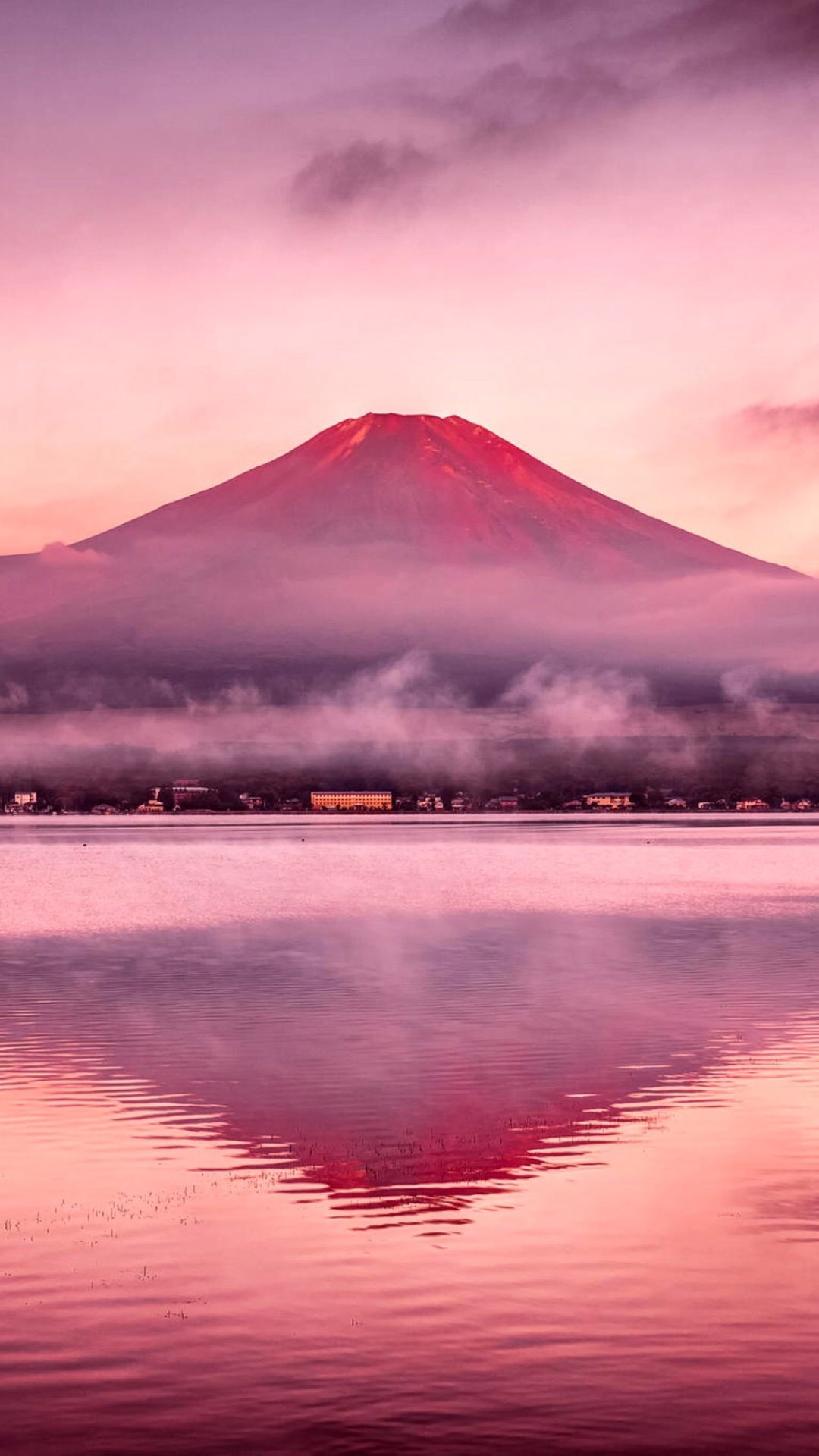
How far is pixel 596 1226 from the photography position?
21.3 m

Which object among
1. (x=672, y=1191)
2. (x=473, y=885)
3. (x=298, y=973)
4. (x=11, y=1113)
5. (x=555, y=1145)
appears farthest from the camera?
(x=473, y=885)

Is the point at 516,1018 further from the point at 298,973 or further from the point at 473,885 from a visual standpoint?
the point at 473,885

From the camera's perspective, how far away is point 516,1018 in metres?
43.6

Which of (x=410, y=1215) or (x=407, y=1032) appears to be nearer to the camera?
(x=410, y=1215)

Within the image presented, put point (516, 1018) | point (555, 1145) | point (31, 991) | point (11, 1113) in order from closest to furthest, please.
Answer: point (555, 1145), point (11, 1113), point (516, 1018), point (31, 991)

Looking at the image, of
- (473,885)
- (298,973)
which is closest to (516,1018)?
(298,973)

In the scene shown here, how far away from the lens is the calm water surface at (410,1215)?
15.1 metres

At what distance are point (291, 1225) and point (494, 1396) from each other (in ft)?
21.1

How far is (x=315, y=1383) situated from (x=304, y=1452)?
171 cm

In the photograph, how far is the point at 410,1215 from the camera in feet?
71.4

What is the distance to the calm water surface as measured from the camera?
15.1 meters

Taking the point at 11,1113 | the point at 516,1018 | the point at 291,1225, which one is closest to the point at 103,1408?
the point at 291,1225

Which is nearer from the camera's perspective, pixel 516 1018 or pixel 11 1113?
pixel 11 1113

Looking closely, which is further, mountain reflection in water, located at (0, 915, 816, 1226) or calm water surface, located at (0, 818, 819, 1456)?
mountain reflection in water, located at (0, 915, 816, 1226)
